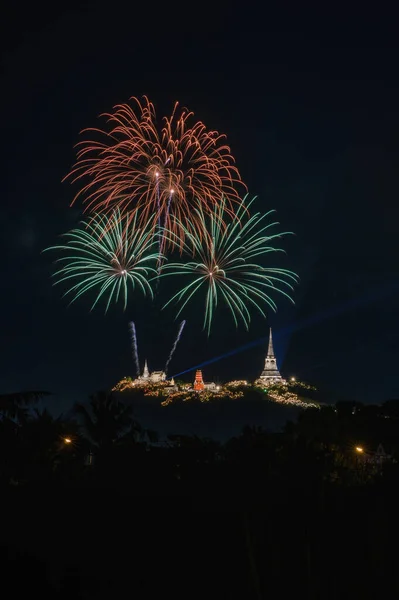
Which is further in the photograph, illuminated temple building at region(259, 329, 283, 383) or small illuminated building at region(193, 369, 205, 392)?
illuminated temple building at region(259, 329, 283, 383)

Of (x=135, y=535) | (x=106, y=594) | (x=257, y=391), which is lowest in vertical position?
(x=106, y=594)

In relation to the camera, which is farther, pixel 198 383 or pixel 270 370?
pixel 270 370

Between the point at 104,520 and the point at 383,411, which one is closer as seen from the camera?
the point at 104,520

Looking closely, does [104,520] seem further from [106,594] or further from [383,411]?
[383,411]

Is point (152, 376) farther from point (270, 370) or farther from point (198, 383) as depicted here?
point (270, 370)

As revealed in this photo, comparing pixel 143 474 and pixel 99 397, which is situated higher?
pixel 99 397

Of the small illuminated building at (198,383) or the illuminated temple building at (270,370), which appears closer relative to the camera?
the small illuminated building at (198,383)

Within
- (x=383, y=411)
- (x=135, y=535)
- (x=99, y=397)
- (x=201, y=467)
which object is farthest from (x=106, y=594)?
(x=383, y=411)

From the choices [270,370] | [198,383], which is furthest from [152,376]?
[270,370]
